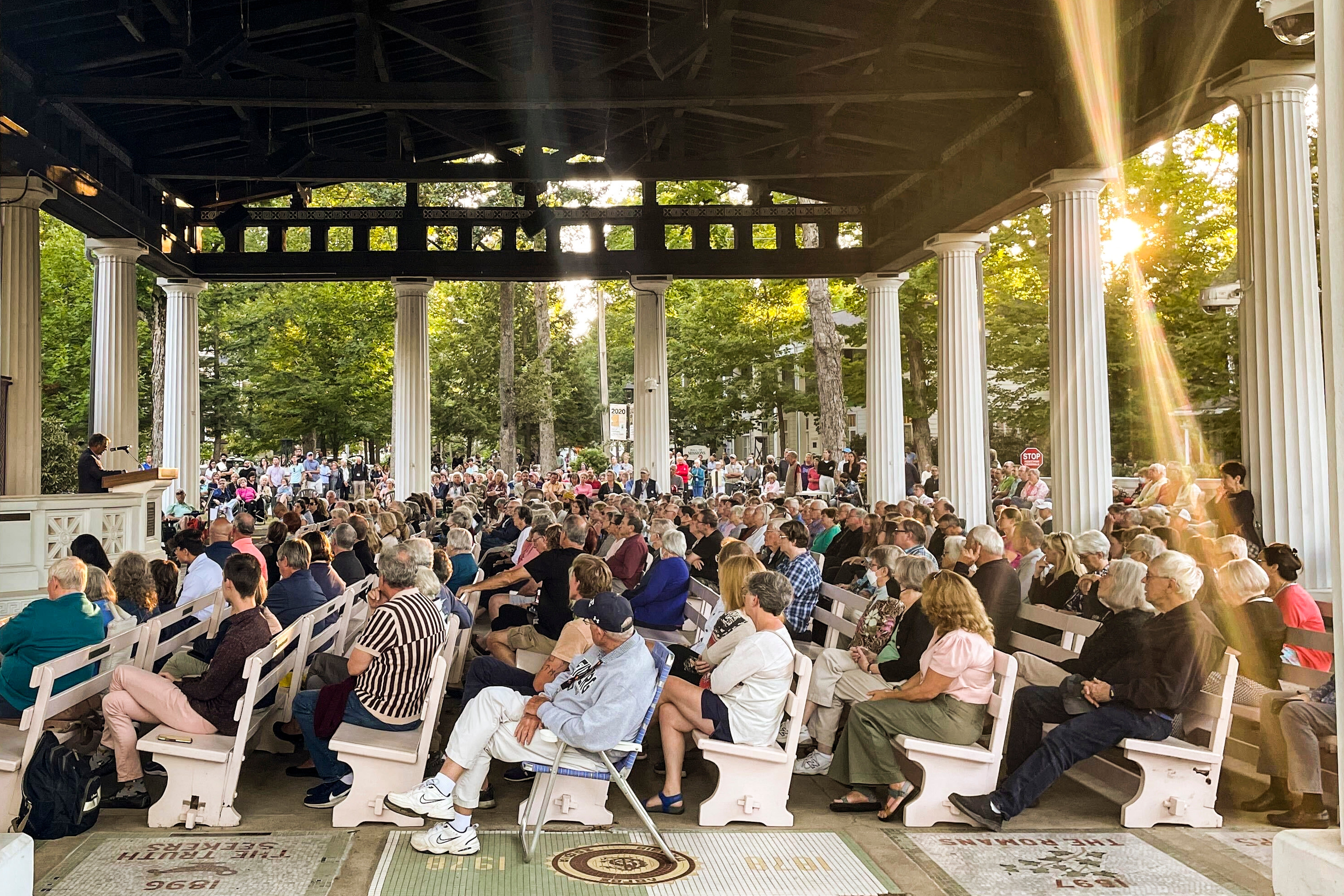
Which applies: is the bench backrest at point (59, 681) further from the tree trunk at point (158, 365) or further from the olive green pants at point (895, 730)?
the tree trunk at point (158, 365)

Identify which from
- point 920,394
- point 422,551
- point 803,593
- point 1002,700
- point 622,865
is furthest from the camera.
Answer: point 920,394

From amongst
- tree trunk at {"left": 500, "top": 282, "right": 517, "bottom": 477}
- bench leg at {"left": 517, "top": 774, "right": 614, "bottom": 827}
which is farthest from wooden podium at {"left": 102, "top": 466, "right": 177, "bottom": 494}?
tree trunk at {"left": 500, "top": 282, "right": 517, "bottom": 477}

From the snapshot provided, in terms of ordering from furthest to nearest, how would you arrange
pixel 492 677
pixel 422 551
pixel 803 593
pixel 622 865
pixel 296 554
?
1. pixel 803 593
2. pixel 296 554
3. pixel 422 551
4. pixel 492 677
5. pixel 622 865

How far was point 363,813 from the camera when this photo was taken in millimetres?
5465

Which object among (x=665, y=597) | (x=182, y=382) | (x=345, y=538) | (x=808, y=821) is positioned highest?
(x=182, y=382)

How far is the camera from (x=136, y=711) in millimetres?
5613

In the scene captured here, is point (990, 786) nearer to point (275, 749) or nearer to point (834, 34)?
point (275, 749)

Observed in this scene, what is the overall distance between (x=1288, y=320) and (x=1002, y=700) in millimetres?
4841

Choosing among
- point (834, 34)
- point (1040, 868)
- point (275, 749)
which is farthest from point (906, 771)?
point (834, 34)

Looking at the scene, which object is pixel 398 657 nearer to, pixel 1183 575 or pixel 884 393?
pixel 1183 575

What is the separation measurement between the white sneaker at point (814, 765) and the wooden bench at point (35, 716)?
3836 mm

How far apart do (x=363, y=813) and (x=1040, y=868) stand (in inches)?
125

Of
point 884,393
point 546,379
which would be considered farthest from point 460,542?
point 546,379

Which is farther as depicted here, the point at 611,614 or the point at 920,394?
the point at 920,394
